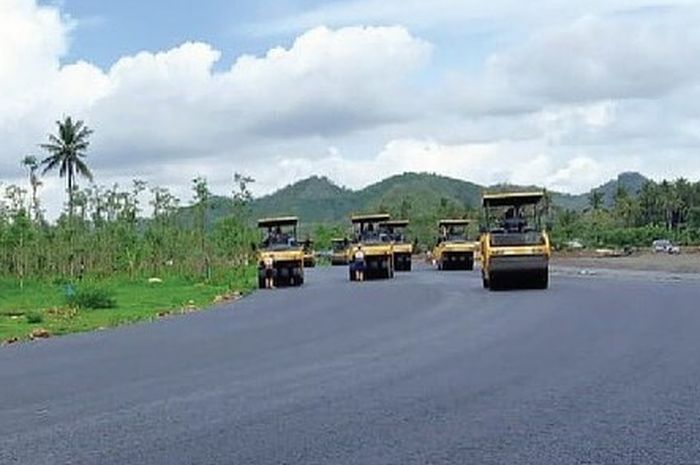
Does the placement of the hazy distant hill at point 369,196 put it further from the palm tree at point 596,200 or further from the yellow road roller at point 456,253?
the yellow road roller at point 456,253

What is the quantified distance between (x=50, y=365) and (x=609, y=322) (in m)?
10.2

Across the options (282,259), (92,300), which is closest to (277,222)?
(282,259)

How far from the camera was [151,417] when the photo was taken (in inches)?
496

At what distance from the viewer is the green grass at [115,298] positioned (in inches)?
1129

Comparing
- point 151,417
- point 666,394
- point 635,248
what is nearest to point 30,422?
point 151,417

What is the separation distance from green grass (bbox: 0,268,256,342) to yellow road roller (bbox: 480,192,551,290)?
8.57 meters

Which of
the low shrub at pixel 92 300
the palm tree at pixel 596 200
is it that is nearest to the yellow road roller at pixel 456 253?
the low shrub at pixel 92 300

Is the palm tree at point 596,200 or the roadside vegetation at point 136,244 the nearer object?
the roadside vegetation at point 136,244

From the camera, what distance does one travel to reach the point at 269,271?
47.9 meters

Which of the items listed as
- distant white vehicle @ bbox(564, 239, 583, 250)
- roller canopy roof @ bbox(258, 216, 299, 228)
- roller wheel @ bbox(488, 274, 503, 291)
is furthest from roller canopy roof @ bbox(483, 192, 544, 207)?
distant white vehicle @ bbox(564, 239, 583, 250)

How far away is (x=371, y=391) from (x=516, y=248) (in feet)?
71.0

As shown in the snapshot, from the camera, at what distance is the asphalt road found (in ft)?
34.2

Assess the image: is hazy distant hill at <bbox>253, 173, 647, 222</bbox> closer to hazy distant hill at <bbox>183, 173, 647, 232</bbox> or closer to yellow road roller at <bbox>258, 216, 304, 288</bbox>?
hazy distant hill at <bbox>183, 173, 647, 232</bbox>

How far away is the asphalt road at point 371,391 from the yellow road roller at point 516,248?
893cm
